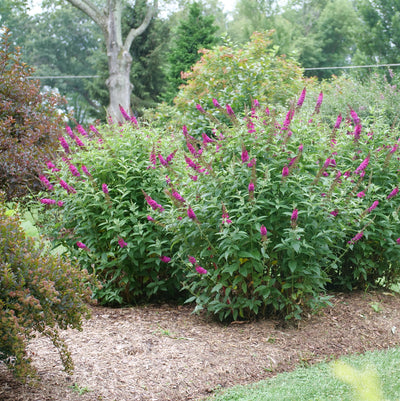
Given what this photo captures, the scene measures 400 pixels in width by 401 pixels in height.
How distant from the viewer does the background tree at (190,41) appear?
69.2 ft

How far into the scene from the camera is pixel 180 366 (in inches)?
128

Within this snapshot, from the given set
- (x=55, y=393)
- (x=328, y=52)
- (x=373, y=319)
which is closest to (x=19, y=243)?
(x=55, y=393)

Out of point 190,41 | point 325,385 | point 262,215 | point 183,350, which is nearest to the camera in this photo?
point 325,385

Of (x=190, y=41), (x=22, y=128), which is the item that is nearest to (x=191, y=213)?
(x=22, y=128)

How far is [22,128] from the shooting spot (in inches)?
262

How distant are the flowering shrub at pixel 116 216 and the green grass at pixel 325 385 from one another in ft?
5.21

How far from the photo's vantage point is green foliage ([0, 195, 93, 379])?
245 cm

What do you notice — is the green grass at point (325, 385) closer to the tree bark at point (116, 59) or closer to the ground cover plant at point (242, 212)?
the ground cover plant at point (242, 212)

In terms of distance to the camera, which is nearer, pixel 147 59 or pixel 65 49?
pixel 147 59

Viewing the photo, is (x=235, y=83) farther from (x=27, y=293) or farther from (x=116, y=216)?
(x=27, y=293)

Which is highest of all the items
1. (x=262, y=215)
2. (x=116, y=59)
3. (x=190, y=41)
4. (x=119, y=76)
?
(x=190, y=41)

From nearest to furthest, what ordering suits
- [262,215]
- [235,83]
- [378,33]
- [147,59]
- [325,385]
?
[325,385]
[262,215]
[235,83]
[378,33]
[147,59]

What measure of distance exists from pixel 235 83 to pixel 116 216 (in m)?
5.54

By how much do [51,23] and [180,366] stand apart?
42832mm
